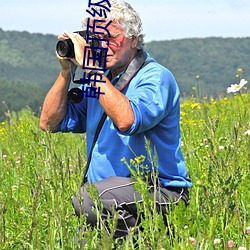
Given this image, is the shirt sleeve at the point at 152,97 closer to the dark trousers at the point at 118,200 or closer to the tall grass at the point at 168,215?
the tall grass at the point at 168,215

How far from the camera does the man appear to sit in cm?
336

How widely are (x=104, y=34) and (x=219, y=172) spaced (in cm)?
112

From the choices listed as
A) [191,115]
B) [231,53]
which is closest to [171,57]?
[231,53]

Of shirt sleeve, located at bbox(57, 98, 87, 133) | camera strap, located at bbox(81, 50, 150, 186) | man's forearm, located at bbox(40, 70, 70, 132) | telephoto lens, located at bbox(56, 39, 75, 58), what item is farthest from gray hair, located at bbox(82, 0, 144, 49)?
shirt sleeve, located at bbox(57, 98, 87, 133)

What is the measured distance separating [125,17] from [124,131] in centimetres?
69

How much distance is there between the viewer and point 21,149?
5.75 meters

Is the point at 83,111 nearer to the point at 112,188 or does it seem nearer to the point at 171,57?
the point at 112,188

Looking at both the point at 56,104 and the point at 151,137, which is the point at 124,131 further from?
the point at 56,104

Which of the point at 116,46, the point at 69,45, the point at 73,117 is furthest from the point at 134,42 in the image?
the point at 73,117

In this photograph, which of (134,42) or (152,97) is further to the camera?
(134,42)

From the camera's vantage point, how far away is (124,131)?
10.6 feet

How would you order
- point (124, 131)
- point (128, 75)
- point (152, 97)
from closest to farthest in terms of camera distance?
point (124, 131), point (152, 97), point (128, 75)

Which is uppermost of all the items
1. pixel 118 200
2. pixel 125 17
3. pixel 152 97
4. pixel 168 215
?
pixel 125 17

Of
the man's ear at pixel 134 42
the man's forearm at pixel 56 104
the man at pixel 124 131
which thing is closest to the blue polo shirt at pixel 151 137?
the man at pixel 124 131
